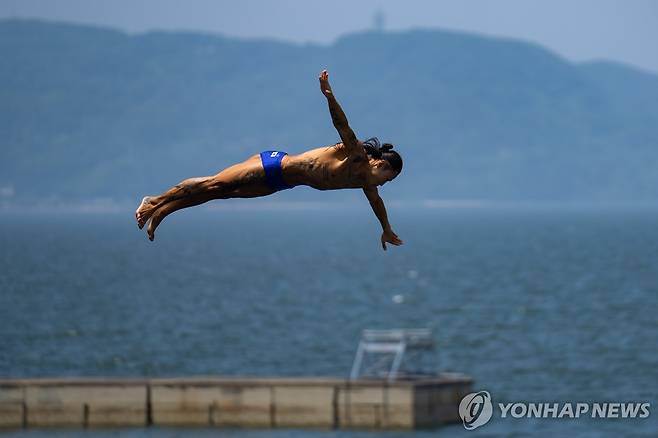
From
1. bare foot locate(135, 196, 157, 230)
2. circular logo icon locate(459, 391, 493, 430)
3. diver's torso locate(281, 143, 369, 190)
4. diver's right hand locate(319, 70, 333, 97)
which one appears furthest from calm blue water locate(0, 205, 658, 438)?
diver's right hand locate(319, 70, 333, 97)

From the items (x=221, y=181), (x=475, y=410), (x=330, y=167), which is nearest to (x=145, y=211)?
(x=221, y=181)

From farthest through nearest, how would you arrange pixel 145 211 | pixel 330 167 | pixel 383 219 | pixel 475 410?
pixel 475 410 < pixel 383 219 < pixel 145 211 < pixel 330 167

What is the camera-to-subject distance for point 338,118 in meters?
16.0

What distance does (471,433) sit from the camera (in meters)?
61.4

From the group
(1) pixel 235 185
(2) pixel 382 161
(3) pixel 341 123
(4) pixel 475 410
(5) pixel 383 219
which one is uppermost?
(3) pixel 341 123

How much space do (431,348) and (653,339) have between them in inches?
1917

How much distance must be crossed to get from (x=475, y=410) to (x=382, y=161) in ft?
157

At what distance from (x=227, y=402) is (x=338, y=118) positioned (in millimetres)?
41206

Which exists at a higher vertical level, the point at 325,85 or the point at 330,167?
the point at 325,85

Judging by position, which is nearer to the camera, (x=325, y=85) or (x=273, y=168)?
(x=325, y=85)

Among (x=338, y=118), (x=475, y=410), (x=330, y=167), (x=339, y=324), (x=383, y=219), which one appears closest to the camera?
(x=338, y=118)

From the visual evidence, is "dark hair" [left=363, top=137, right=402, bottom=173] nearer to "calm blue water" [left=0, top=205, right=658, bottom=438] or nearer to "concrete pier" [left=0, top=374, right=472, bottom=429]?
"concrete pier" [left=0, top=374, right=472, bottom=429]

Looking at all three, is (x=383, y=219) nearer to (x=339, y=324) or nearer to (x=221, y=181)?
(x=221, y=181)

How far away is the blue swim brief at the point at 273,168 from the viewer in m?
17.2
